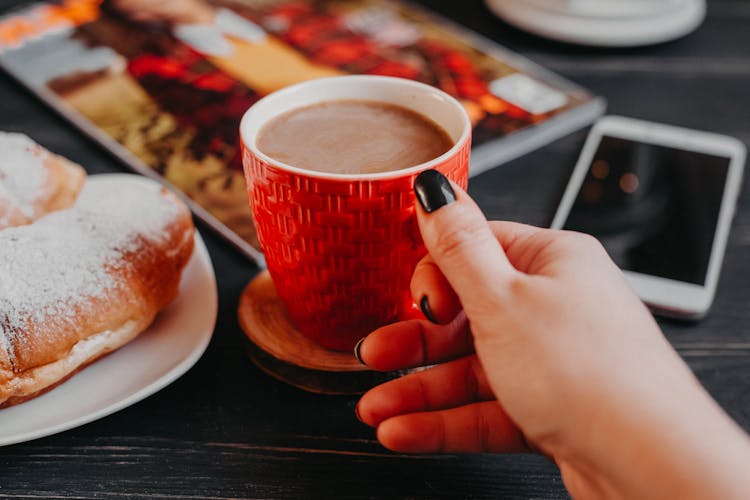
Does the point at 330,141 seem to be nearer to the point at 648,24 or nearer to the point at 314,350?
the point at 314,350

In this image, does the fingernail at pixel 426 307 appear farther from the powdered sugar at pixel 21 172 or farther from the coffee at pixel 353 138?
the powdered sugar at pixel 21 172

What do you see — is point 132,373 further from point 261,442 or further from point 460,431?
point 460,431

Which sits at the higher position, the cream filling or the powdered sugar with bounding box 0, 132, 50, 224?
the powdered sugar with bounding box 0, 132, 50, 224

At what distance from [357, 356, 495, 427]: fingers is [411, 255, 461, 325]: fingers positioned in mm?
66

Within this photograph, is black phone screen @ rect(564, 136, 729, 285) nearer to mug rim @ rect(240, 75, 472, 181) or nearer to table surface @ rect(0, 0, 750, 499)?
table surface @ rect(0, 0, 750, 499)

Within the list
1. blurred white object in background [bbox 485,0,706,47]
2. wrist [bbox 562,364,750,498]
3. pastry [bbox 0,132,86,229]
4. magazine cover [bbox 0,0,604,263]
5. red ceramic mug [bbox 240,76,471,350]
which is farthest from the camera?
blurred white object in background [bbox 485,0,706,47]

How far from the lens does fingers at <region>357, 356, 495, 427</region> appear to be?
49 cm

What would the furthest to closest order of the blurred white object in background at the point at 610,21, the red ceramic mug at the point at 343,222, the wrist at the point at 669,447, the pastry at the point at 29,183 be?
the blurred white object in background at the point at 610,21 < the pastry at the point at 29,183 < the red ceramic mug at the point at 343,222 < the wrist at the point at 669,447

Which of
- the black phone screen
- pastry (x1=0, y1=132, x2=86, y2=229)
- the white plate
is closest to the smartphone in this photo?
the black phone screen

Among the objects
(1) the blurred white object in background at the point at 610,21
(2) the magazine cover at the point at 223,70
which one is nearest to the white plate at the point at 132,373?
(2) the magazine cover at the point at 223,70

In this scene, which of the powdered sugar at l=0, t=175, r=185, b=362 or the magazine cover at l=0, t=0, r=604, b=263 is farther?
the magazine cover at l=0, t=0, r=604, b=263

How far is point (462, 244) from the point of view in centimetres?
42

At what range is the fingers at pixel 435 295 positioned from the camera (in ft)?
1.48

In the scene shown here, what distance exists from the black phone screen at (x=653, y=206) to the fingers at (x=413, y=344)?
0.22m
